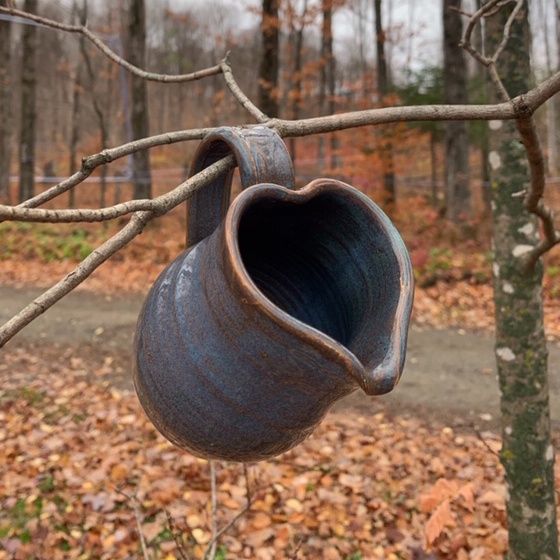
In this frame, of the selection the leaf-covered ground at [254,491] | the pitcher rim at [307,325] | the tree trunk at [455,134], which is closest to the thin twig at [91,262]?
the pitcher rim at [307,325]

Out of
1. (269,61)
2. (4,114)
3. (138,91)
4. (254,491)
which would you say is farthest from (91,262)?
(4,114)

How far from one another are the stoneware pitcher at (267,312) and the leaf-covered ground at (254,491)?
6.82 ft

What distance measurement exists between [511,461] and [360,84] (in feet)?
36.6

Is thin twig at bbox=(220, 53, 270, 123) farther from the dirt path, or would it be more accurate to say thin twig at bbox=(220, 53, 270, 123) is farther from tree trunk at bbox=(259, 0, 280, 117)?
tree trunk at bbox=(259, 0, 280, 117)

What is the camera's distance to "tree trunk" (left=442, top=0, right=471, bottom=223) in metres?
11.2

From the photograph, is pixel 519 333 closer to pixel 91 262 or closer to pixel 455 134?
pixel 91 262

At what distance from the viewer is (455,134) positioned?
11406 mm

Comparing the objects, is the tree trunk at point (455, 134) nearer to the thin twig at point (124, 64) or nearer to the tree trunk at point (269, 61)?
the tree trunk at point (269, 61)

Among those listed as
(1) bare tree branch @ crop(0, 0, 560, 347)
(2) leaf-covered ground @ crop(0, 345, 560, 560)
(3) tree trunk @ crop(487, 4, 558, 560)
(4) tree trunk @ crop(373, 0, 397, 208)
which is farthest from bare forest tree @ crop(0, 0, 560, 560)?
(4) tree trunk @ crop(373, 0, 397, 208)

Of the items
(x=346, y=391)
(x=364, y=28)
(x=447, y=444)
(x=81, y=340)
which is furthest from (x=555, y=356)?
(x=364, y=28)

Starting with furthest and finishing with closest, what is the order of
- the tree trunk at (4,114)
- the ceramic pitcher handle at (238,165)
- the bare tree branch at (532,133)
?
the tree trunk at (4,114)
the bare tree branch at (532,133)
the ceramic pitcher handle at (238,165)

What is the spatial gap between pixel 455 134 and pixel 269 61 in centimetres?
411

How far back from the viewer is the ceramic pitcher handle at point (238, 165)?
2.85 feet

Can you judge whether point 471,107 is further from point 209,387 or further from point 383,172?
point 383,172
